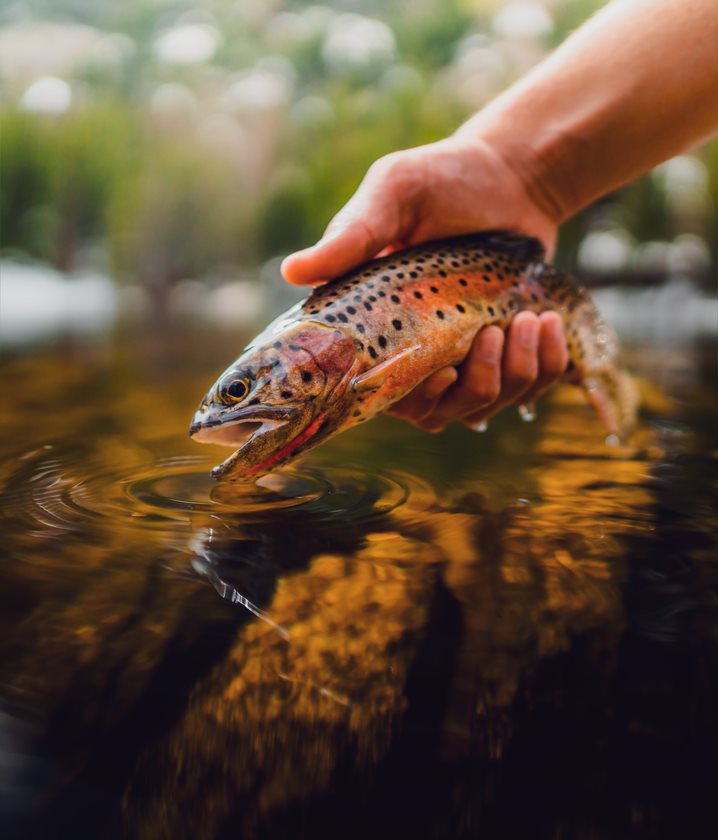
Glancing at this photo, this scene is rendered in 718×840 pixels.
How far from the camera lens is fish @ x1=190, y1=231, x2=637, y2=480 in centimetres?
229

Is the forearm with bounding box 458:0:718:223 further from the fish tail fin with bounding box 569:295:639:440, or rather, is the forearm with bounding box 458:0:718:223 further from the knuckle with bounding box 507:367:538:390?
the knuckle with bounding box 507:367:538:390

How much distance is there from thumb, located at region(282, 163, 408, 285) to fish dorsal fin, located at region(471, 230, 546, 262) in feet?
1.07

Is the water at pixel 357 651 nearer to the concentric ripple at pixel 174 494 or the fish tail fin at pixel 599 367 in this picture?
the concentric ripple at pixel 174 494

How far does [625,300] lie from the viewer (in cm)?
2034

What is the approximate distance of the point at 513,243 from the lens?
121 inches

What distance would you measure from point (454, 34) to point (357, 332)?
7252 centimetres

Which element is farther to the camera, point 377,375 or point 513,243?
point 513,243

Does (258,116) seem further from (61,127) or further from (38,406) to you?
(38,406)

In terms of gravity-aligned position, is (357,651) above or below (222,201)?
below

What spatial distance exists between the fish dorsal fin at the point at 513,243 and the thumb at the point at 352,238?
33cm

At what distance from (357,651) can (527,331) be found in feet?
5.29

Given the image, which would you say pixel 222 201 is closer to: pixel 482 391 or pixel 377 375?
pixel 482 391

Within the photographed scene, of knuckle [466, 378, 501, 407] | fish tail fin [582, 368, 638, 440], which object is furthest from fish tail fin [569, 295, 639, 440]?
knuckle [466, 378, 501, 407]

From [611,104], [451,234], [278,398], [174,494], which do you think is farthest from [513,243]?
[174,494]
